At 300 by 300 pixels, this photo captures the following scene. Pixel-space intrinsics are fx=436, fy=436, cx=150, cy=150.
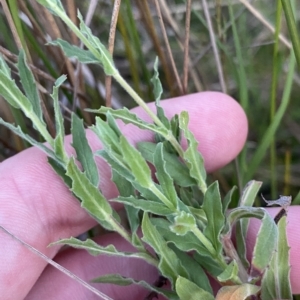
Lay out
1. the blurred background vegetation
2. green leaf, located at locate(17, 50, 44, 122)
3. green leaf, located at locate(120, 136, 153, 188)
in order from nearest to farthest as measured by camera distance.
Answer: green leaf, located at locate(120, 136, 153, 188)
green leaf, located at locate(17, 50, 44, 122)
the blurred background vegetation

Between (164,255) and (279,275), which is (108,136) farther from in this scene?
(279,275)

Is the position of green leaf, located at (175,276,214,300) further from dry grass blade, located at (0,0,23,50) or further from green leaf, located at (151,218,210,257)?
dry grass blade, located at (0,0,23,50)

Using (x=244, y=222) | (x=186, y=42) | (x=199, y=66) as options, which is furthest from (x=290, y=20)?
(x=199, y=66)

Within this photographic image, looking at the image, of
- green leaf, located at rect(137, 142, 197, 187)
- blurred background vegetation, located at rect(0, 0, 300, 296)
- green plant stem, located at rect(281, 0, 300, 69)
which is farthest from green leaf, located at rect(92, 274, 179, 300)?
green plant stem, located at rect(281, 0, 300, 69)

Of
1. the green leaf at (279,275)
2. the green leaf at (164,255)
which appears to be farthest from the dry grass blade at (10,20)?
the green leaf at (279,275)

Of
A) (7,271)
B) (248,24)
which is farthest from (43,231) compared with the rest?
(248,24)
